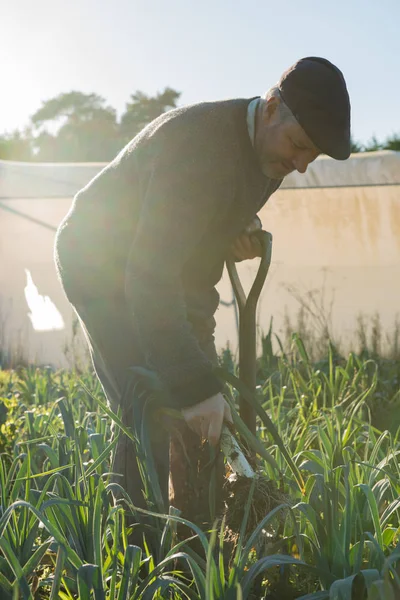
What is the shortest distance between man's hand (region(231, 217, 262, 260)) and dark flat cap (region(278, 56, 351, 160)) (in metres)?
0.36

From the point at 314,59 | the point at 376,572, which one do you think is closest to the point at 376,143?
the point at 314,59

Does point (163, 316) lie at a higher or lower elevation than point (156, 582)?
higher

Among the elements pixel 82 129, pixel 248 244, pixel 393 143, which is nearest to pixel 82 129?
pixel 82 129

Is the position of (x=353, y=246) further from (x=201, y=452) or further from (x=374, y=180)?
(x=201, y=452)

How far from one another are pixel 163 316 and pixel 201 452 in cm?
38

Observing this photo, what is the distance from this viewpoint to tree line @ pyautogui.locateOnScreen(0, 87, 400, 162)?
1689 centimetres

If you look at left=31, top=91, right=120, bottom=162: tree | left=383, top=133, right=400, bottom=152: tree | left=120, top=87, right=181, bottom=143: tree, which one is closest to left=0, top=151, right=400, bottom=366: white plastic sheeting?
left=383, top=133, right=400, bottom=152: tree

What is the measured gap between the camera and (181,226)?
1.84 metres

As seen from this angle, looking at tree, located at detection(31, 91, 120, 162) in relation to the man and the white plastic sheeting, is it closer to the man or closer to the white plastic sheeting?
the white plastic sheeting

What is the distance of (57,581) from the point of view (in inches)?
56.7

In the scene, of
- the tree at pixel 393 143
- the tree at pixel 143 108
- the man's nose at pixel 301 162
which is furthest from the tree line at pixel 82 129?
the man's nose at pixel 301 162

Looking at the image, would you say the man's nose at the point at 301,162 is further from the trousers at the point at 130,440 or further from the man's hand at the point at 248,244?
the trousers at the point at 130,440

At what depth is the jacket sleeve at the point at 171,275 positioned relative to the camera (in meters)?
1.81

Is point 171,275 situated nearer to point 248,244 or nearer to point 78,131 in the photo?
point 248,244
